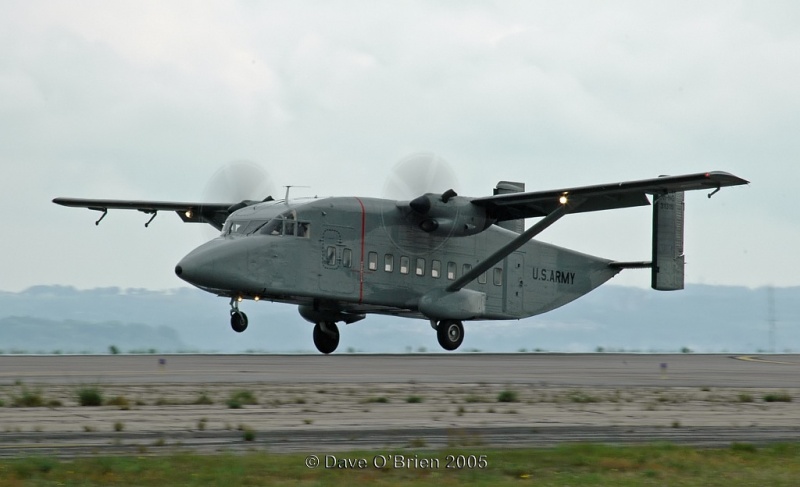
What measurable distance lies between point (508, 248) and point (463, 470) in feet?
73.6

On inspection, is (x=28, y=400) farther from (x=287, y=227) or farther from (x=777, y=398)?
(x=287, y=227)

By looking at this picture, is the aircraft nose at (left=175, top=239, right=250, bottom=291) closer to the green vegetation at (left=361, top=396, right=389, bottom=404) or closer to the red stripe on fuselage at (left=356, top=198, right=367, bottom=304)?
the red stripe on fuselage at (left=356, top=198, right=367, bottom=304)

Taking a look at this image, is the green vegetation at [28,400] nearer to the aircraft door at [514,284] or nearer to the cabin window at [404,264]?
the cabin window at [404,264]

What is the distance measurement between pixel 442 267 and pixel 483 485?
23.6 meters

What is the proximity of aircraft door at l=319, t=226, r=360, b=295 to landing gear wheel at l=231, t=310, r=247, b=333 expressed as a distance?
7.75 ft

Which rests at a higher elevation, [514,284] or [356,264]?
[356,264]

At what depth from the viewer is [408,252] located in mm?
32219

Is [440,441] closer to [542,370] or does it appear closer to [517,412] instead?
[517,412]

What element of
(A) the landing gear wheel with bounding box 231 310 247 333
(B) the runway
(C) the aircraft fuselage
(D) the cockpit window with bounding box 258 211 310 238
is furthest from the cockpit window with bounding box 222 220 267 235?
(B) the runway

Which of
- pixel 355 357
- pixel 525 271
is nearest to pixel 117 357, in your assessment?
pixel 355 357

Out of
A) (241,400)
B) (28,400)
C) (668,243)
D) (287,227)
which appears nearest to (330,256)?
(287,227)

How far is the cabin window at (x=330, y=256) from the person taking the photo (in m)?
30.3

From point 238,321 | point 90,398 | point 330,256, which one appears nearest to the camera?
point 90,398

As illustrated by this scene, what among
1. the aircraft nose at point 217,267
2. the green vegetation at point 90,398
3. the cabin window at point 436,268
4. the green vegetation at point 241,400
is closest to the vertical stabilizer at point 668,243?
the cabin window at point 436,268
